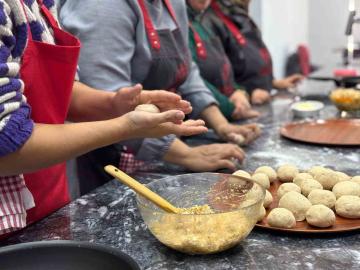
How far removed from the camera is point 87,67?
3.96ft

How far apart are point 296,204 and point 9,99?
500 mm

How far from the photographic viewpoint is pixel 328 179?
101cm

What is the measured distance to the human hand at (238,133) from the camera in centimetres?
148

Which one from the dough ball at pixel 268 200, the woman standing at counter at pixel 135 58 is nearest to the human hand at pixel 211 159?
the woman standing at counter at pixel 135 58

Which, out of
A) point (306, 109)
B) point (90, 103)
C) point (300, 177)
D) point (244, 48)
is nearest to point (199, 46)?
point (306, 109)

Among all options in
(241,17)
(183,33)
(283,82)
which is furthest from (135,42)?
(283,82)

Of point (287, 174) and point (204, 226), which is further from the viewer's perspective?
point (287, 174)

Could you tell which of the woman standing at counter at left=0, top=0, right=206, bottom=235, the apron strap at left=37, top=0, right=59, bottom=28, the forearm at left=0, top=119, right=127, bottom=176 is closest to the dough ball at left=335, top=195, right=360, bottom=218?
the woman standing at counter at left=0, top=0, right=206, bottom=235

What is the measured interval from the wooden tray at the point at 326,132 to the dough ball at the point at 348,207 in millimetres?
523

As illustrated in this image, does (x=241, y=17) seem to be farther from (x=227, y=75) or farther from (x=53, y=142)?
(x=53, y=142)

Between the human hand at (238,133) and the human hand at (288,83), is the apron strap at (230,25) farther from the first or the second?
the human hand at (238,133)

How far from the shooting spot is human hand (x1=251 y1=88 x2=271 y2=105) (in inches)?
88.0

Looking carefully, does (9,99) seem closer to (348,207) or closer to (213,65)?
(348,207)

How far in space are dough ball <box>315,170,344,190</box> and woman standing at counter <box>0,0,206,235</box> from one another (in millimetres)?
255
